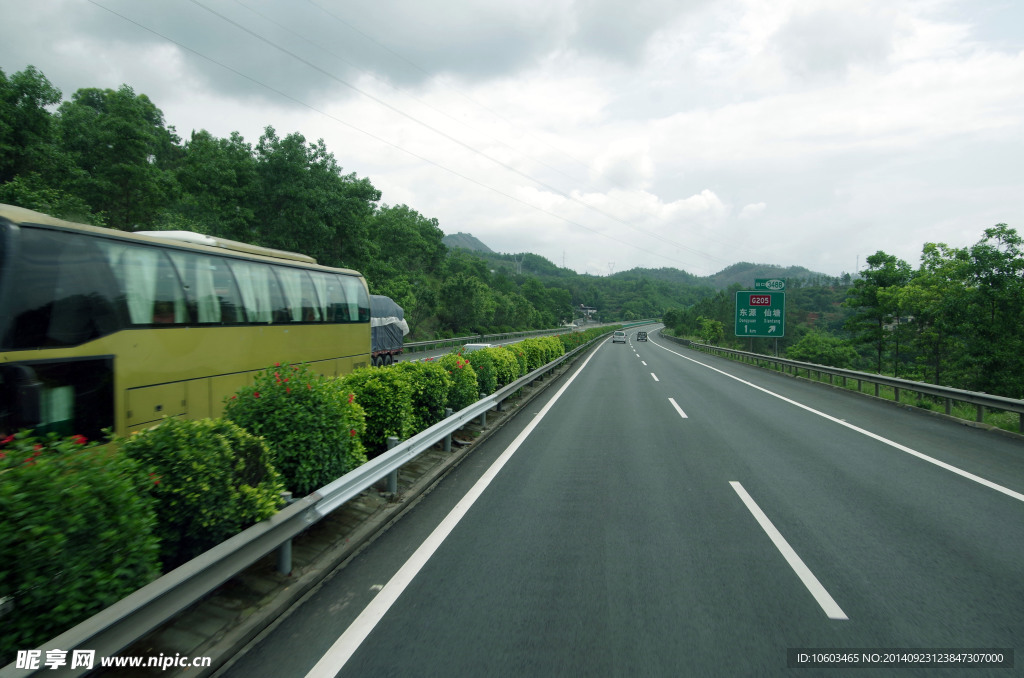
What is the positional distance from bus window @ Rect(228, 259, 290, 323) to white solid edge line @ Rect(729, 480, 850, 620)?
923 centimetres

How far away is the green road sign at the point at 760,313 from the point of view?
27172 millimetres

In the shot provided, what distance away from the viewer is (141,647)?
3.02 metres

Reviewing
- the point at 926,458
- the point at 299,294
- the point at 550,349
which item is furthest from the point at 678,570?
the point at 550,349

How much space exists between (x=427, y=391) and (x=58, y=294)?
4.89 meters

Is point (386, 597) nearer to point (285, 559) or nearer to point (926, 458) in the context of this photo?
point (285, 559)

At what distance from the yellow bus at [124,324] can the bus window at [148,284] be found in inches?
0.7

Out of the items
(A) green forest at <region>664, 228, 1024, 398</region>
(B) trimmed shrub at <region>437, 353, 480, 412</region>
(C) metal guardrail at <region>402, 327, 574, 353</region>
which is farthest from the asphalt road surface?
(C) metal guardrail at <region>402, 327, 574, 353</region>

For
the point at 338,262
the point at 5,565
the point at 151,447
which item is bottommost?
the point at 5,565

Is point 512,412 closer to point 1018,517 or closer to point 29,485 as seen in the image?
point 1018,517

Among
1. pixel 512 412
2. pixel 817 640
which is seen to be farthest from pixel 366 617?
pixel 512 412

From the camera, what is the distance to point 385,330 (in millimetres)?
26625

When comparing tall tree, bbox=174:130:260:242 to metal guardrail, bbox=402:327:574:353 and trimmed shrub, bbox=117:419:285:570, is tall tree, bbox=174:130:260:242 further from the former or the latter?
trimmed shrub, bbox=117:419:285:570

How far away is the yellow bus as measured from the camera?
5805 mm

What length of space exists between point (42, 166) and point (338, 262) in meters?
15.4
